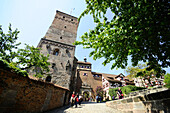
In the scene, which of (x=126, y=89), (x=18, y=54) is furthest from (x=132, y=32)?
(x=126, y=89)

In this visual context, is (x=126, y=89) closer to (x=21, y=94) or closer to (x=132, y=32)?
(x=132, y=32)

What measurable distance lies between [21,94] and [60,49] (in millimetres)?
12885

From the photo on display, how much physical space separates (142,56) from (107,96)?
913 inches

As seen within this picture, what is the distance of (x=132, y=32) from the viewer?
303cm

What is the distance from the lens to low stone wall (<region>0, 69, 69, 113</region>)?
3862 millimetres

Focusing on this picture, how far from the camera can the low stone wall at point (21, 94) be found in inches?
152

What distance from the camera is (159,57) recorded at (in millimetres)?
3807

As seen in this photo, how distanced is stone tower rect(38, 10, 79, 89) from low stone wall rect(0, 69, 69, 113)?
825 cm

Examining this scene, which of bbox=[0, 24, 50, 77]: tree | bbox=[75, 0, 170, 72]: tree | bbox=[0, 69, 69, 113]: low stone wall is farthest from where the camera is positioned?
bbox=[0, 24, 50, 77]: tree

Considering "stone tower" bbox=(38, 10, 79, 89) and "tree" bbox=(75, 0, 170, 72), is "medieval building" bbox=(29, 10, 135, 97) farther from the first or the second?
"tree" bbox=(75, 0, 170, 72)

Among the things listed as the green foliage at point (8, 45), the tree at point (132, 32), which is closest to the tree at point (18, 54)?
the green foliage at point (8, 45)

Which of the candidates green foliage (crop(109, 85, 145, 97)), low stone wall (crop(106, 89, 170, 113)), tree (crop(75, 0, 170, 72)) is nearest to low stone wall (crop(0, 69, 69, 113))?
tree (crop(75, 0, 170, 72))

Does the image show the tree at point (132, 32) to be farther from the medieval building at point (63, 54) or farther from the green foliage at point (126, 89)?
the green foliage at point (126, 89)

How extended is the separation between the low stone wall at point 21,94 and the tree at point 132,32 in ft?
13.6
